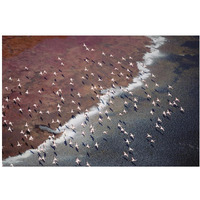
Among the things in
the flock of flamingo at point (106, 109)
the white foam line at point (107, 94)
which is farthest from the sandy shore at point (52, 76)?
the white foam line at point (107, 94)

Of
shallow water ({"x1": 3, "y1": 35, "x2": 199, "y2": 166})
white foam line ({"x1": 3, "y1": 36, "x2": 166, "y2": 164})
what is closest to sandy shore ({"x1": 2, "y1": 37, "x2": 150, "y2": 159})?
white foam line ({"x1": 3, "y1": 36, "x2": 166, "y2": 164})

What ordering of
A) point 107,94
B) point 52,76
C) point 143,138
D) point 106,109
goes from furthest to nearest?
point 52,76
point 107,94
point 106,109
point 143,138

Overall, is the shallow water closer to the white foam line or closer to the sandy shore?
the white foam line

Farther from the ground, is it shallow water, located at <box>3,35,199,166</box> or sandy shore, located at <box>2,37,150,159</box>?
sandy shore, located at <box>2,37,150,159</box>

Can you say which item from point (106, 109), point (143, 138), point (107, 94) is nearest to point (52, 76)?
point (107, 94)

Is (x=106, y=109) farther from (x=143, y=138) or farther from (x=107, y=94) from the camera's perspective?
(x=143, y=138)

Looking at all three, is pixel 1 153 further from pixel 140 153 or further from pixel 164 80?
pixel 164 80
